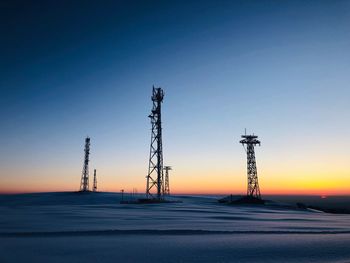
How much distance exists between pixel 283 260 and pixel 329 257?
2.52ft

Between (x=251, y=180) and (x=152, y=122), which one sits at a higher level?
(x=152, y=122)

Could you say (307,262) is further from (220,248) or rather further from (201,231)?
(201,231)

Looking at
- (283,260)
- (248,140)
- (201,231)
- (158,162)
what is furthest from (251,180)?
(283,260)

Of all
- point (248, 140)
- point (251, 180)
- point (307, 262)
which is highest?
point (248, 140)

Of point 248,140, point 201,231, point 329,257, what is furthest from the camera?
point 248,140

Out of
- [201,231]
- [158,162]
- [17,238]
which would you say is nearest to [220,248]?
[201,231]

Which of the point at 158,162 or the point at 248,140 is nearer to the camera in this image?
the point at 158,162

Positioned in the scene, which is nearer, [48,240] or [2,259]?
[2,259]

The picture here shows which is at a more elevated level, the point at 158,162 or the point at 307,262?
the point at 158,162

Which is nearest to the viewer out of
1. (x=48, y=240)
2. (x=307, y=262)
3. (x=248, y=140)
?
(x=307, y=262)

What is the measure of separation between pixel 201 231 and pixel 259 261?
3.14 metres

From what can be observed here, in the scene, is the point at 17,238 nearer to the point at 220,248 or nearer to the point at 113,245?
the point at 113,245

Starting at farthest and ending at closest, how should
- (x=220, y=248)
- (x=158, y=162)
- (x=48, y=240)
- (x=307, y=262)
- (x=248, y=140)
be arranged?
(x=248, y=140), (x=158, y=162), (x=48, y=240), (x=220, y=248), (x=307, y=262)

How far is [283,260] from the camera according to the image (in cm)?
417
